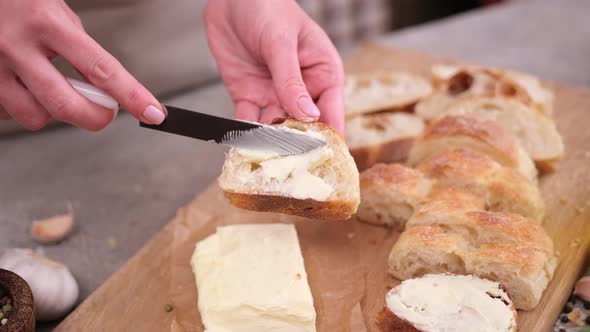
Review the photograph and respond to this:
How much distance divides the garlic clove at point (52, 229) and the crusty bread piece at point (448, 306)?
1.66m

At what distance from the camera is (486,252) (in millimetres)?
2432

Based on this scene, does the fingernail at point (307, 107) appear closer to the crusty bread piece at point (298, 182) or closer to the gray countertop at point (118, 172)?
the crusty bread piece at point (298, 182)

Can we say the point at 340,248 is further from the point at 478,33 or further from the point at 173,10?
the point at 478,33

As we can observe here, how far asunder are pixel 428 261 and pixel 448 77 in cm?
177

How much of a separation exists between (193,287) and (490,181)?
4.73 ft

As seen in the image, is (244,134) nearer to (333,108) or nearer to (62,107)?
(333,108)

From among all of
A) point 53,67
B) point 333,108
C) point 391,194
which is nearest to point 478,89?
point 391,194

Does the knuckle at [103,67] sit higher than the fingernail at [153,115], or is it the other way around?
the knuckle at [103,67]

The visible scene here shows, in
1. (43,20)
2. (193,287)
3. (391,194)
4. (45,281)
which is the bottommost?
(193,287)

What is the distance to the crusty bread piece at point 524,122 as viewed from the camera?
3.27m

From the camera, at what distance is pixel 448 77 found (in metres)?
3.95

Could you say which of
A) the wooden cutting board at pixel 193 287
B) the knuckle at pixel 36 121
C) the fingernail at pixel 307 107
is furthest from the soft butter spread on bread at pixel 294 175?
the knuckle at pixel 36 121

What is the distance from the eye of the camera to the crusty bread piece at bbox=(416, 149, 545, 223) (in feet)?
9.22

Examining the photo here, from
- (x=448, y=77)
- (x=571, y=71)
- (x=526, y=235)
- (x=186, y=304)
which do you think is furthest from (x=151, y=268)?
(x=571, y=71)
